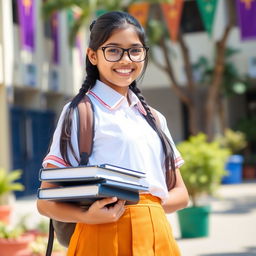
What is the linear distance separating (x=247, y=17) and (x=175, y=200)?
569 inches

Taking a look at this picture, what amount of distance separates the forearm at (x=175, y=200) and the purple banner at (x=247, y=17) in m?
14.3

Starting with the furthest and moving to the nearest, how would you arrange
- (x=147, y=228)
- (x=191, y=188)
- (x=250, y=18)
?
1. (x=250, y=18)
2. (x=191, y=188)
3. (x=147, y=228)

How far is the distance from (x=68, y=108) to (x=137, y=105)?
1.05 feet

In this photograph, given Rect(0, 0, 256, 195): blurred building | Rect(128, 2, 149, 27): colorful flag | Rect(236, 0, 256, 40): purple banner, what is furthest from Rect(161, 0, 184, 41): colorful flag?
Rect(0, 0, 256, 195): blurred building

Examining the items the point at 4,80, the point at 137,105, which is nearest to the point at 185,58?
the point at 4,80

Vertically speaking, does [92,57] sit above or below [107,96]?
above

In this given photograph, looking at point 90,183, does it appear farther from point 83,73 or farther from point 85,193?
point 83,73

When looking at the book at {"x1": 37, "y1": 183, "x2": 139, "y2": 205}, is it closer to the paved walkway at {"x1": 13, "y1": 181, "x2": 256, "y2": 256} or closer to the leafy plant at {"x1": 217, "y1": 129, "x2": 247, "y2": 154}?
the paved walkway at {"x1": 13, "y1": 181, "x2": 256, "y2": 256}

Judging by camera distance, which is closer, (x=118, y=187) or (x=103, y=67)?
(x=118, y=187)

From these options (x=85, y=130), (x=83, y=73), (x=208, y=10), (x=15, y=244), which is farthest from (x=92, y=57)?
(x=83, y=73)

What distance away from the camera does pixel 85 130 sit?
213cm

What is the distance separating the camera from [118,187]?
6.41ft

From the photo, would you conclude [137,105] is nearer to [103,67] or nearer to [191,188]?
[103,67]

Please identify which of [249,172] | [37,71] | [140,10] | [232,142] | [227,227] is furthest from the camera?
[249,172]
